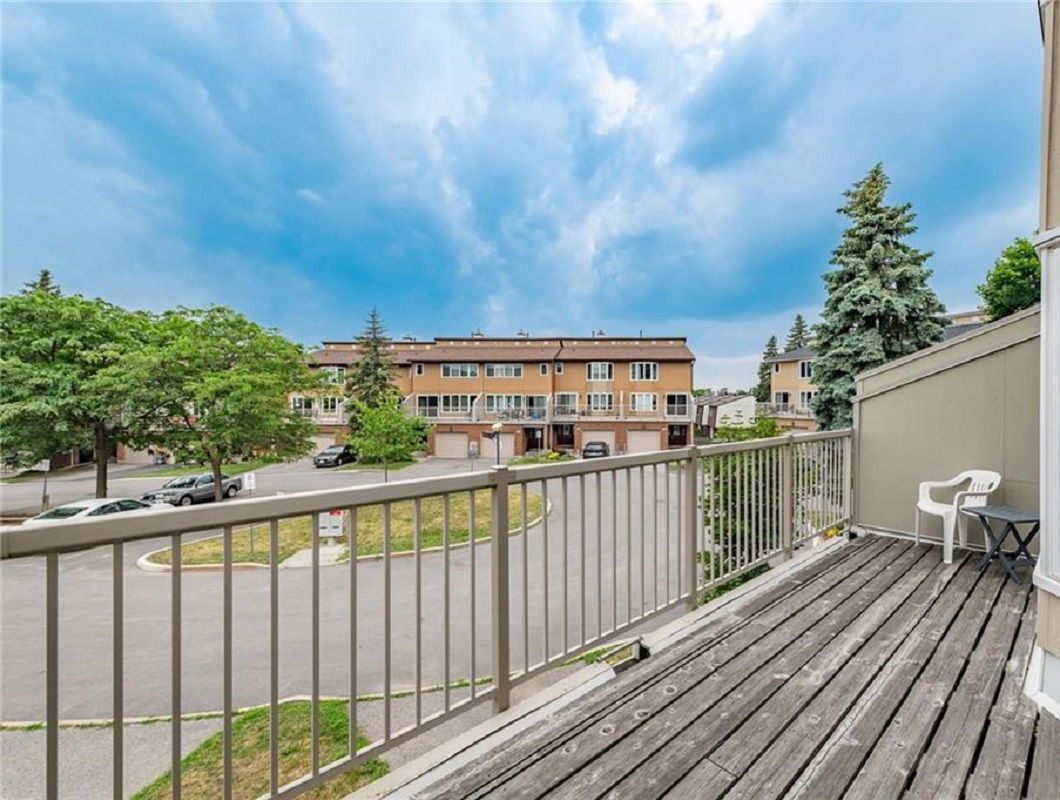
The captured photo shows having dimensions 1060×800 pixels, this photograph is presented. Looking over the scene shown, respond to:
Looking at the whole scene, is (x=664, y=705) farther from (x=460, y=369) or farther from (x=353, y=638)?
(x=460, y=369)

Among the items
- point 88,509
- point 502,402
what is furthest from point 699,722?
point 502,402

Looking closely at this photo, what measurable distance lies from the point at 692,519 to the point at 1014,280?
22364 millimetres

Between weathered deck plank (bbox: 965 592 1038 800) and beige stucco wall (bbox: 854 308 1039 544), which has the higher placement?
beige stucco wall (bbox: 854 308 1039 544)

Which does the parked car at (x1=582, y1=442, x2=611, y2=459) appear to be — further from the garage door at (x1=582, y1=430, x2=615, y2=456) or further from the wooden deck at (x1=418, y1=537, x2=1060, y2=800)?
the wooden deck at (x1=418, y1=537, x2=1060, y2=800)

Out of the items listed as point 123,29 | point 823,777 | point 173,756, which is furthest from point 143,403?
point 823,777

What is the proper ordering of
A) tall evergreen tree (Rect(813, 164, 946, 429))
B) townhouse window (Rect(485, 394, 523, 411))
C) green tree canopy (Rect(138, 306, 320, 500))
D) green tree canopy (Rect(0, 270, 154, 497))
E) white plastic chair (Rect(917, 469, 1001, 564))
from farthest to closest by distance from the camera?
townhouse window (Rect(485, 394, 523, 411))
green tree canopy (Rect(138, 306, 320, 500))
green tree canopy (Rect(0, 270, 154, 497))
tall evergreen tree (Rect(813, 164, 946, 429))
white plastic chair (Rect(917, 469, 1001, 564))

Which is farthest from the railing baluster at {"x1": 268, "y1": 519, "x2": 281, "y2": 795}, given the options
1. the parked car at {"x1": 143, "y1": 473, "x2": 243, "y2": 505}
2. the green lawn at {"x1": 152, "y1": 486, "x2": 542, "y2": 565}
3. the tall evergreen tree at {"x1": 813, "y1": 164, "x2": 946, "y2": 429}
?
the parked car at {"x1": 143, "y1": 473, "x2": 243, "y2": 505}

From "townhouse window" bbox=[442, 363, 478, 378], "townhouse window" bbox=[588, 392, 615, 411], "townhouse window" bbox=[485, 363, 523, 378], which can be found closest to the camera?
"townhouse window" bbox=[588, 392, 615, 411]

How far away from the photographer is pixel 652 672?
7.34 ft

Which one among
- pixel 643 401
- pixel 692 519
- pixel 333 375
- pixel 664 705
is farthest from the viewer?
pixel 643 401

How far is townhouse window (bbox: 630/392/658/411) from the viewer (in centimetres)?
2711

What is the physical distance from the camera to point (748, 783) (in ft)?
5.12

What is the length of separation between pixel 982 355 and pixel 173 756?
550 centimetres

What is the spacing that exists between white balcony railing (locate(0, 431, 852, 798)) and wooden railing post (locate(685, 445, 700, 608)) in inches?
0.4
